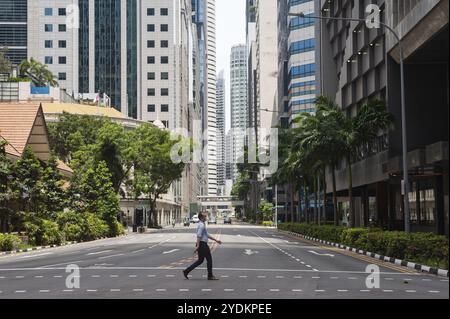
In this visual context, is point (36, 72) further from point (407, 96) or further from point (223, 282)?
point (223, 282)

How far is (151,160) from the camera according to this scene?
78.8 meters

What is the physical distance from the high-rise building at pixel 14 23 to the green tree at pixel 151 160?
66.6 metres

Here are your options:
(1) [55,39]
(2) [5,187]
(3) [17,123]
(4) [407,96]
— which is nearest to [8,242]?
(2) [5,187]

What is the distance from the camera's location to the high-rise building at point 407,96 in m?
32.5

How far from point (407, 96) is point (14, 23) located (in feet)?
376

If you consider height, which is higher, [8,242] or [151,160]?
[151,160]

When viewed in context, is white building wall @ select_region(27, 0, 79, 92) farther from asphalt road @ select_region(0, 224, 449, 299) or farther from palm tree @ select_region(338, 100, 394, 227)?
asphalt road @ select_region(0, 224, 449, 299)

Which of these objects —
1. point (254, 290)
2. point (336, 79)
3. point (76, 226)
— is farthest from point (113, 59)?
point (254, 290)

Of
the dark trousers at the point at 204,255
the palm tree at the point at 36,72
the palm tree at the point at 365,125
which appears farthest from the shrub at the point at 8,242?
the palm tree at the point at 36,72

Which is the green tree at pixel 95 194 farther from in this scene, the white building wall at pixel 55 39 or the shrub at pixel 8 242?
the white building wall at pixel 55 39

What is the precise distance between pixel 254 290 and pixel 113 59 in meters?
129

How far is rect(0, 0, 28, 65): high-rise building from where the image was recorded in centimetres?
13525

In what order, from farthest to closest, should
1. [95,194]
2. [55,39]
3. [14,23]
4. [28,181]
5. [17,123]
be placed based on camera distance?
[14,23] → [55,39] → [95,194] → [17,123] → [28,181]

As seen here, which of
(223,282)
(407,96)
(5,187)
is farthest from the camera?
(5,187)
